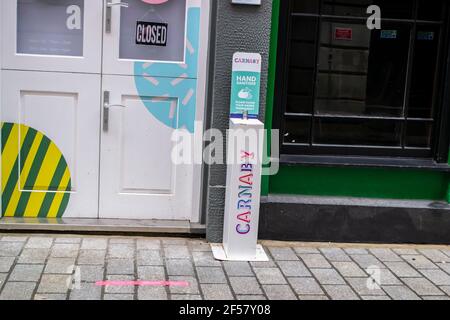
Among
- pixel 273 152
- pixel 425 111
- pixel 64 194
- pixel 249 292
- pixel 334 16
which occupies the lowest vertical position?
pixel 249 292

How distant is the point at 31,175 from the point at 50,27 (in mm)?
1257

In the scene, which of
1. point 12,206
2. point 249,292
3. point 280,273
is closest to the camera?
point 249,292

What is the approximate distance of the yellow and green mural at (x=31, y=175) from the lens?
5.18 m

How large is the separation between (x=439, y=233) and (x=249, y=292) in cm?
217

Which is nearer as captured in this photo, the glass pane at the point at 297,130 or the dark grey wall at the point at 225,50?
the dark grey wall at the point at 225,50

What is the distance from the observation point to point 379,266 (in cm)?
498

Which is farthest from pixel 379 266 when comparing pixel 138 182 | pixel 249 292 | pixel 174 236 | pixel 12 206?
pixel 12 206

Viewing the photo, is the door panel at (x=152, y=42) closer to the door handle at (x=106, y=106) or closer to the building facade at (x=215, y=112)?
the building facade at (x=215, y=112)

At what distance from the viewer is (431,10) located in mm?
5500

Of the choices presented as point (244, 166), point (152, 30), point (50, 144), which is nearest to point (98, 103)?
point (50, 144)

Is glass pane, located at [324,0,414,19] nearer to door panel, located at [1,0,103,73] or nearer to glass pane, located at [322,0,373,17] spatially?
glass pane, located at [322,0,373,17]

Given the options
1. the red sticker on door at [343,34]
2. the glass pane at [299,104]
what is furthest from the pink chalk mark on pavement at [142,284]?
the red sticker on door at [343,34]

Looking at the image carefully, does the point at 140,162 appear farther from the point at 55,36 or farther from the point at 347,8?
the point at 347,8

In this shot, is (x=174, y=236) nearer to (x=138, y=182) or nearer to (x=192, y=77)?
(x=138, y=182)
